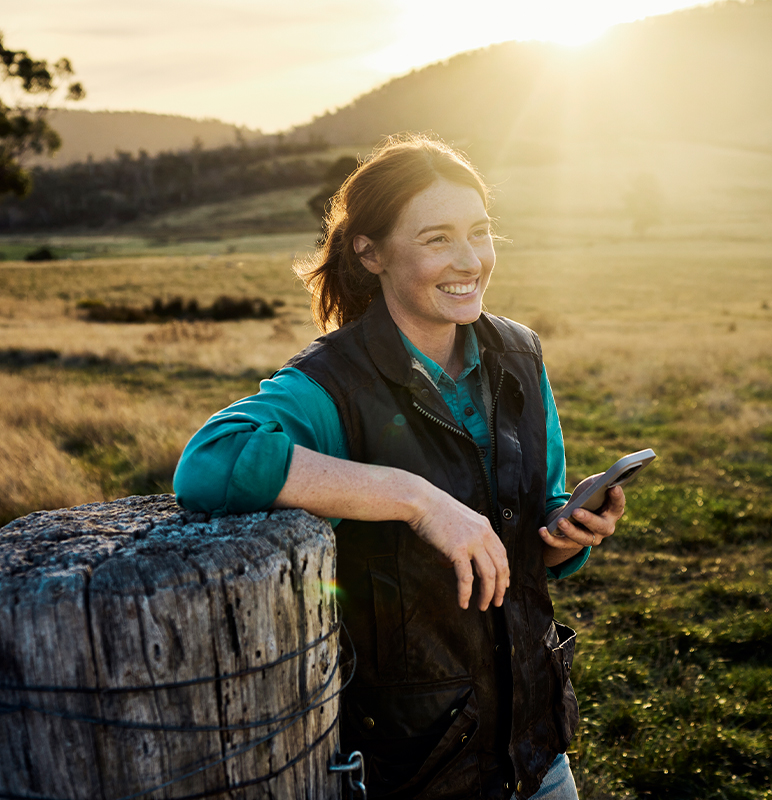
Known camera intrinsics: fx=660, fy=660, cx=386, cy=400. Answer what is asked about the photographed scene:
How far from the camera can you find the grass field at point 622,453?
141 inches

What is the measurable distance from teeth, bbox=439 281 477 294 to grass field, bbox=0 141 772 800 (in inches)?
67.5

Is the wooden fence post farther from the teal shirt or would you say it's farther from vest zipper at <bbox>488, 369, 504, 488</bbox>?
vest zipper at <bbox>488, 369, 504, 488</bbox>

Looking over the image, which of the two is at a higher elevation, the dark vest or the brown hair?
the brown hair

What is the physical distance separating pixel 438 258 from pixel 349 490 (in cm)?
89

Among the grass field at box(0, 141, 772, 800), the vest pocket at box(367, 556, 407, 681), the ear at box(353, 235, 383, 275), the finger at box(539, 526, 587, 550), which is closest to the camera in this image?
the vest pocket at box(367, 556, 407, 681)

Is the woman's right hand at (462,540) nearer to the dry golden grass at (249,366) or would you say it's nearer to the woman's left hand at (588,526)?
the woman's left hand at (588,526)

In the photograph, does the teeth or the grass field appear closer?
the teeth

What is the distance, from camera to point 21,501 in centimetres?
560

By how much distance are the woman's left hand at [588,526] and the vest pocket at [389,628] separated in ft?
1.79

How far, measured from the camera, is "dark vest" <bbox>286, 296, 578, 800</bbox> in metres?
1.75

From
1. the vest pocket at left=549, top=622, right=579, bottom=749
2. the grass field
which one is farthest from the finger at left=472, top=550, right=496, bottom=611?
the grass field

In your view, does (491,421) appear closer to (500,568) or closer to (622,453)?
(500,568)

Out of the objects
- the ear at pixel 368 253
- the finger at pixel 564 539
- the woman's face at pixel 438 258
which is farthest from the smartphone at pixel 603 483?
the ear at pixel 368 253

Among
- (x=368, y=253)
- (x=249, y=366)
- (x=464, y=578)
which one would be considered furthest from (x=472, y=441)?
(x=249, y=366)
